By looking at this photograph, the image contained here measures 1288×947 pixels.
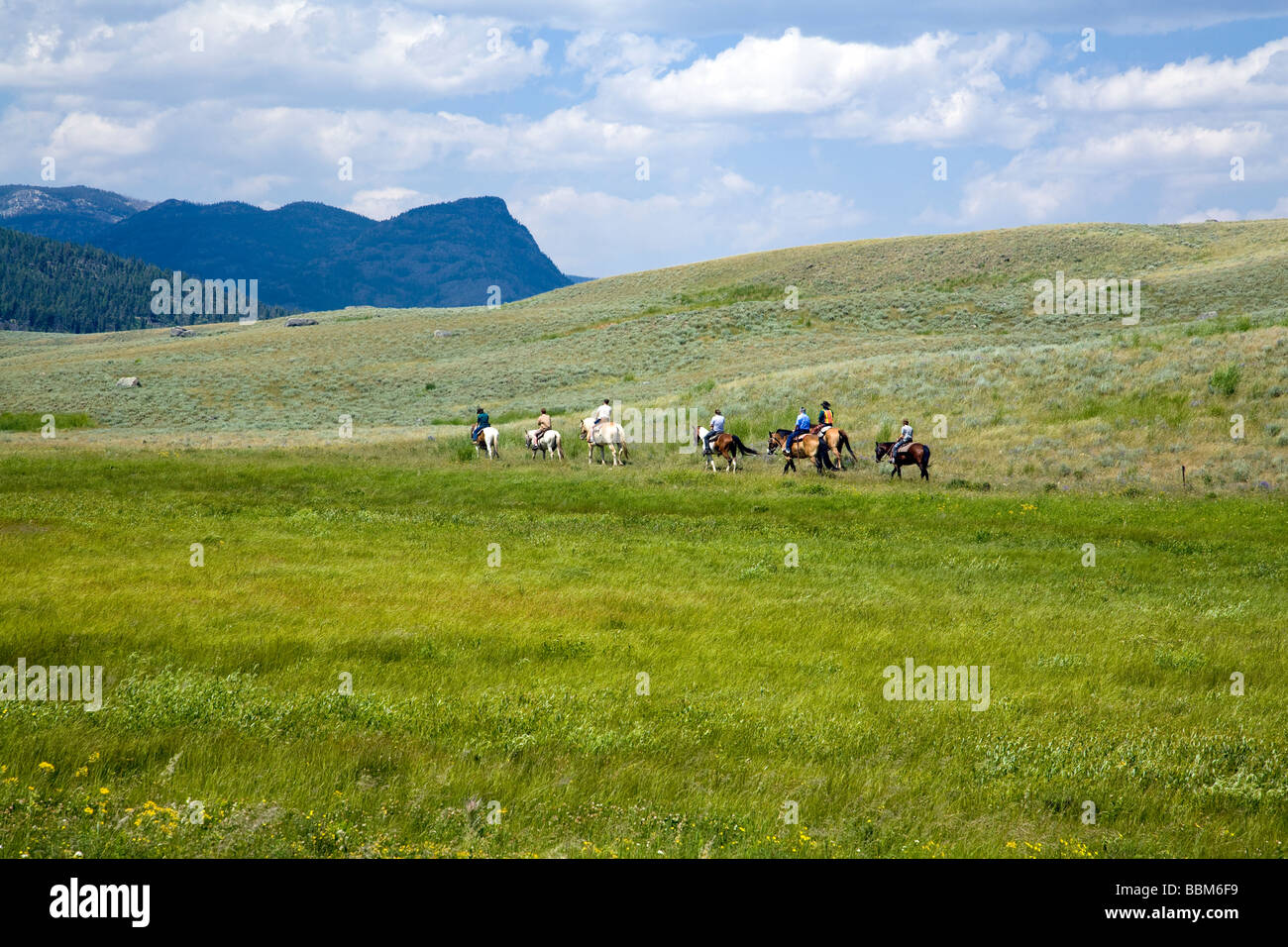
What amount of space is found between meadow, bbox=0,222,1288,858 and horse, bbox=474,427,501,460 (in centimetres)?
110

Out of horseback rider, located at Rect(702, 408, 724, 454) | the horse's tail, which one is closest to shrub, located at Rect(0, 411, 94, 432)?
horseback rider, located at Rect(702, 408, 724, 454)

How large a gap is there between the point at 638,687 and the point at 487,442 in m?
28.6

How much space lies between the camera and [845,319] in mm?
83750

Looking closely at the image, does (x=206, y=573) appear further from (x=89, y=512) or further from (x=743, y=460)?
(x=743, y=460)

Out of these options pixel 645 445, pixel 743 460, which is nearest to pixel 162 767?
pixel 743 460

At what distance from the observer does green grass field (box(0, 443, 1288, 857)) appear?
7.34 meters

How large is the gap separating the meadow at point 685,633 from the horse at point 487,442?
1100 mm

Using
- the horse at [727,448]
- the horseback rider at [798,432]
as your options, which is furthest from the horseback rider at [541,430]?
the horseback rider at [798,432]

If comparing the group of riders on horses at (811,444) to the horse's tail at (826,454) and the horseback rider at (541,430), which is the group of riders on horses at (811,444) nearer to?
the horse's tail at (826,454)

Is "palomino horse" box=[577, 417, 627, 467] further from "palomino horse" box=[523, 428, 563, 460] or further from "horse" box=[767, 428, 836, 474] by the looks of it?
"horse" box=[767, 428, 836, 474]

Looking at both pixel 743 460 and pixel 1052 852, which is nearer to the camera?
pixel 1052 852

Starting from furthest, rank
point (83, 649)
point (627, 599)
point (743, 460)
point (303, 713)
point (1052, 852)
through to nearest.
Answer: point (743, 460)
point (627, 599)
point (83, 649)
point (303, 713)
point (1052, 852)

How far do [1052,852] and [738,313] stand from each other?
272ft

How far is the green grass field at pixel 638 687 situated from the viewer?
7.34 meters
